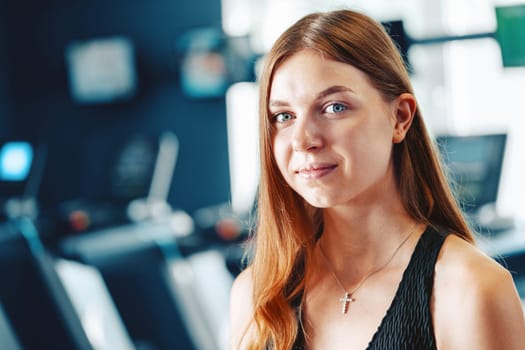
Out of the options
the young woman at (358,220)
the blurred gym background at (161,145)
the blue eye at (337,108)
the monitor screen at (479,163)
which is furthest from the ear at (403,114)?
the monitor screen at (479,163)

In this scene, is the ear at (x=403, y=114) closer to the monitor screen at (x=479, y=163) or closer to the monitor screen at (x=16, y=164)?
the monitor screen at (x=479, y=163)

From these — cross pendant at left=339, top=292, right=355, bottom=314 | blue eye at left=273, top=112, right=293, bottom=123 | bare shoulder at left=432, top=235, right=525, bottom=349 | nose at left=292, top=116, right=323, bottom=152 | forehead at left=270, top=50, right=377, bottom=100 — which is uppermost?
forehead at left=270, top=50, right=377, bottom=100

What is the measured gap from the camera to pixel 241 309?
56.1 inches

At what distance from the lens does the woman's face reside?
1.17 meters

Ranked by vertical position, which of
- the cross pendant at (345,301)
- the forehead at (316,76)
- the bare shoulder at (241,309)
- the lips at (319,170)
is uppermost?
the forehead at (316,76)

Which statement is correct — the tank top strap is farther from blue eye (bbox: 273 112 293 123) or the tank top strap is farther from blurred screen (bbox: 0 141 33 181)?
blurred screen (bbox: 0 141 33 181)

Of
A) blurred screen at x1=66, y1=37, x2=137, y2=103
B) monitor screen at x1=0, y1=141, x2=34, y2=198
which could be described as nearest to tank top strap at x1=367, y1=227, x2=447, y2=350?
monitor screen at x1=0, y1=141, x2=34, y2=198

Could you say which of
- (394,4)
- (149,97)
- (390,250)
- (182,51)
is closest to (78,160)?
(149,97)

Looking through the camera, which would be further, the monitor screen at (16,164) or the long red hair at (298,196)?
the monitor screen at (16,164)

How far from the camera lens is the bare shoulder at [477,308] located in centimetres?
107

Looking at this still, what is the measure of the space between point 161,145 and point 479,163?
6.09 feet

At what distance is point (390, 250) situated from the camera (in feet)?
4.13

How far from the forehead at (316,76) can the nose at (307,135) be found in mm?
40

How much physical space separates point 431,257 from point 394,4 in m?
4.67
